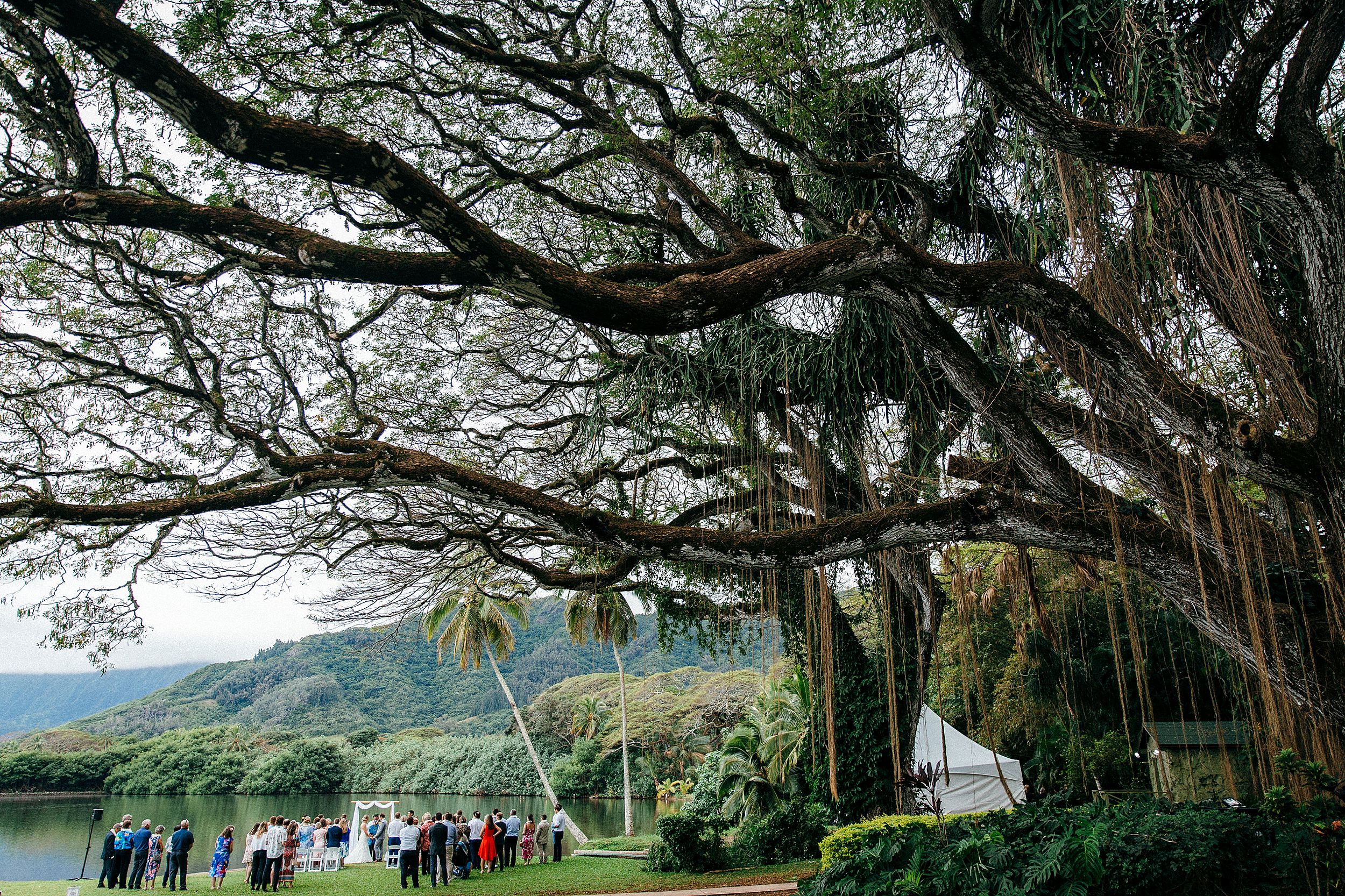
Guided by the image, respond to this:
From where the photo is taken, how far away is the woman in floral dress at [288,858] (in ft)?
34.0

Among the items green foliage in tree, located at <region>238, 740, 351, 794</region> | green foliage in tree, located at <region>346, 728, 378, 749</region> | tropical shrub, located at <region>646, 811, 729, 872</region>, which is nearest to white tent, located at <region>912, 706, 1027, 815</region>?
tropical shrub, located at <region>646, 811, 729, 872</region>

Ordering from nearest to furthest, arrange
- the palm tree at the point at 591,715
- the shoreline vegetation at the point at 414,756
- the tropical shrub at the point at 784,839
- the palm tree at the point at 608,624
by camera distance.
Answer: the tropical shrub at the point at 784,839, the palm tree at the point at 608,624, the shoreline vegetation at the point at 414,756, the palm tree at the point at 591,715

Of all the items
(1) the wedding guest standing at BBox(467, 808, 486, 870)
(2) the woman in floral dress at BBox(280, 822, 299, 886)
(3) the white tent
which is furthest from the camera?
(1) the wedding guest standing at BBox(467, 808, 486, 870)

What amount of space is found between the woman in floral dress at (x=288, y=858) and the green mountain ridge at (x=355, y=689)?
99.7 feet

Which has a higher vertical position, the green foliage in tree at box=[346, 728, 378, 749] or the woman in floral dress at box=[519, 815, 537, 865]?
the green foliage in tree at box=[346, 728, 378, 749]

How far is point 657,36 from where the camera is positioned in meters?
7.43

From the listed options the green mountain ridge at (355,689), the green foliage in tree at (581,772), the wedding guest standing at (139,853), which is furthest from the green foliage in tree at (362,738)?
the wedding guest standing at (139,853)

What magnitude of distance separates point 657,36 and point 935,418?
4.50 meters

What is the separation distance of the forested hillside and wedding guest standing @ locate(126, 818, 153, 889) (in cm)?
13971

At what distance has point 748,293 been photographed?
3822mm

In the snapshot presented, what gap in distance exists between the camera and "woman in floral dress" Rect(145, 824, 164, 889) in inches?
397

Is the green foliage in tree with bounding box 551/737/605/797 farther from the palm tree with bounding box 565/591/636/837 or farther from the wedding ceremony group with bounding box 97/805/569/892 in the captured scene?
the wedding ceremony group with bounding box 97/805/569/892

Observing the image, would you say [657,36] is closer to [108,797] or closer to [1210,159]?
[1210,159]

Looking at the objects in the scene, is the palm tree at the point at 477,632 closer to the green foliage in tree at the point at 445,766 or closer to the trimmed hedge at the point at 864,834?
the green foliage in tree at the point at 445,766
